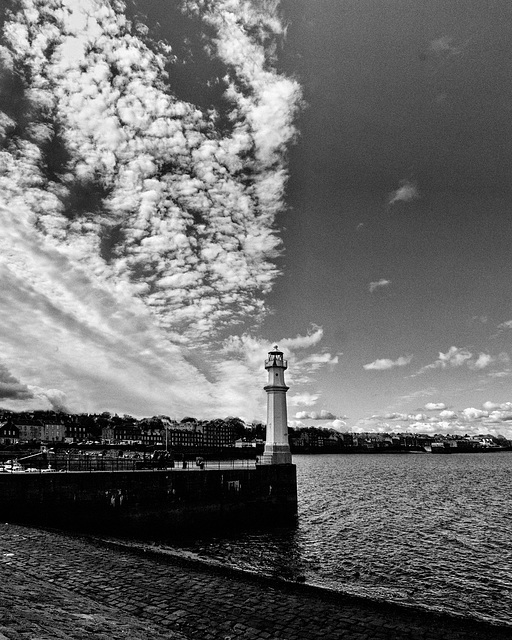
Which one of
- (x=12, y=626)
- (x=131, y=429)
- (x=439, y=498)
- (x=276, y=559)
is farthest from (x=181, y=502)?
(x=131, y=429)

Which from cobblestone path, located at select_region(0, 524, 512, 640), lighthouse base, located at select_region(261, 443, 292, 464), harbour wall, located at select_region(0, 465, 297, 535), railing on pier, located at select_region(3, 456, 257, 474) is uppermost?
lighthouse base, located at select_region(261, 443, 292, 464)

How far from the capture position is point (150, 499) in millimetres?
22984

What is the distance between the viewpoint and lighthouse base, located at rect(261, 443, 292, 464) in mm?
31484

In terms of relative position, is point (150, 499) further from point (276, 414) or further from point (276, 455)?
point (276, 414)

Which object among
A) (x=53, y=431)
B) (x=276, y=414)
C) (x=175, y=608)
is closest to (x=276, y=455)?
(x=276, y=414)

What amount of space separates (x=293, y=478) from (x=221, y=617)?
22241 millimetres

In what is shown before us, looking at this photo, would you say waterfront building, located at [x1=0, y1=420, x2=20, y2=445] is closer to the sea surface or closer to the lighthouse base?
the lighthouse base

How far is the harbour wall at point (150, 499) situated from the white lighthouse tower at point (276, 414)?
116cm

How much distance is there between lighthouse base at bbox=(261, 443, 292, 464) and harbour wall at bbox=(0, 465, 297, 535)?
77 cm

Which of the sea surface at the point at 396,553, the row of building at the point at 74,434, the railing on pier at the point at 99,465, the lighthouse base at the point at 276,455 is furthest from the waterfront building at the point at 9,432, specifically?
the sea surface at the point at 396,553

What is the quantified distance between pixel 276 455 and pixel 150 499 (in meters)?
10.8

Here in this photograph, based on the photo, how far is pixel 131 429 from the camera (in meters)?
194

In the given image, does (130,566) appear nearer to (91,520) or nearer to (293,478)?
(91,520)

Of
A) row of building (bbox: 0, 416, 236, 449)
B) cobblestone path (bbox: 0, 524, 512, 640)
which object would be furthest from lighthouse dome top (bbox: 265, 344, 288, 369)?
row of building (bbox: 0, 416, 236, 449)
